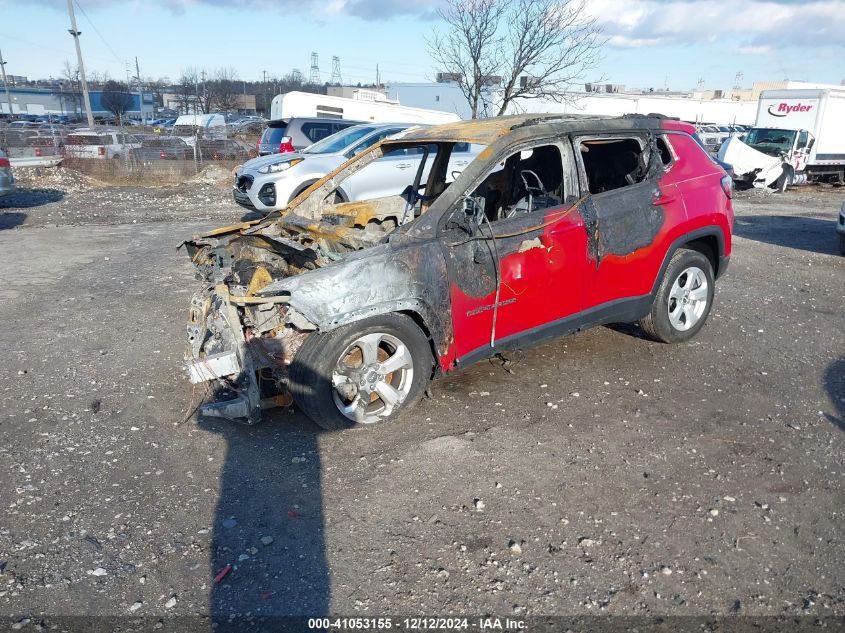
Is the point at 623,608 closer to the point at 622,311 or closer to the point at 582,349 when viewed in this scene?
the point at 622,311

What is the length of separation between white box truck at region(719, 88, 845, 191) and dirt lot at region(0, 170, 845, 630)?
1467 cm

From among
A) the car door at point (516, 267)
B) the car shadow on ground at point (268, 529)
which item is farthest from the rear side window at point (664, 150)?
the car shadow on ground at point (268, 529)

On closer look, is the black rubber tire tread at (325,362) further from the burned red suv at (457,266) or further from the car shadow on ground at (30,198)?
the car shadow on ground at (30,198)

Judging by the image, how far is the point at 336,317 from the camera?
360cm

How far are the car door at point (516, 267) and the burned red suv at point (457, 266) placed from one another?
1 centimetres

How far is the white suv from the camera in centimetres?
954

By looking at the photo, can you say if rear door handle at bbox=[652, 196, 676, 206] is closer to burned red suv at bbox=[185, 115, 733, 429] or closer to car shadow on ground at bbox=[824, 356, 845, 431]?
burned red suv at bbox=[185, 115, 733, 429]

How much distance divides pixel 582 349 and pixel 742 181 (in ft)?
53.2

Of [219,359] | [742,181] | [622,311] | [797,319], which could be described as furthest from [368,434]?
[742,181]

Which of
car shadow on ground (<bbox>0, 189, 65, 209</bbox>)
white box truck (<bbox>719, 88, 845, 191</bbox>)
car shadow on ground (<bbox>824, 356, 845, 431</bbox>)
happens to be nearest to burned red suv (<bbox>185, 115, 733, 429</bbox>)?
car shadow on ground (<bbox>824, 356, 845, 431</bbox>)

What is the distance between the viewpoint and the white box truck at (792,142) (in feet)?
61.0

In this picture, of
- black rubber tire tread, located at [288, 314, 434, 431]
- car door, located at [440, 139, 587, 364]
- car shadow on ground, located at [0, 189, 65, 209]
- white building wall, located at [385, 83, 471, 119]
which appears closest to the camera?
black rubber tire tread, located at [288, 314, 434, 431]

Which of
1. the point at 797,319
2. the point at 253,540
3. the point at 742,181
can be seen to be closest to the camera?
the point at 253,540

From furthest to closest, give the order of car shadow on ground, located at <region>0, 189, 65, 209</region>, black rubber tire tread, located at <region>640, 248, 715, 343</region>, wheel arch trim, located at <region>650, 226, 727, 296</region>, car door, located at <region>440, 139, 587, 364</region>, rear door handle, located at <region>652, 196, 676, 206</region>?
1. car shadow on ground, located at <region>0, 189, 65, 209</region>
2. black rubber tire tread, located at <region>640, 248, 715, 343</region>
3. wheel arch trim, located at <region>650, 226, 727, 296</region>
4. rear door handle, located at <region>652, 196, 676, 206</region>
5. car door, located at <region>440, 139, 587, 364</region>
